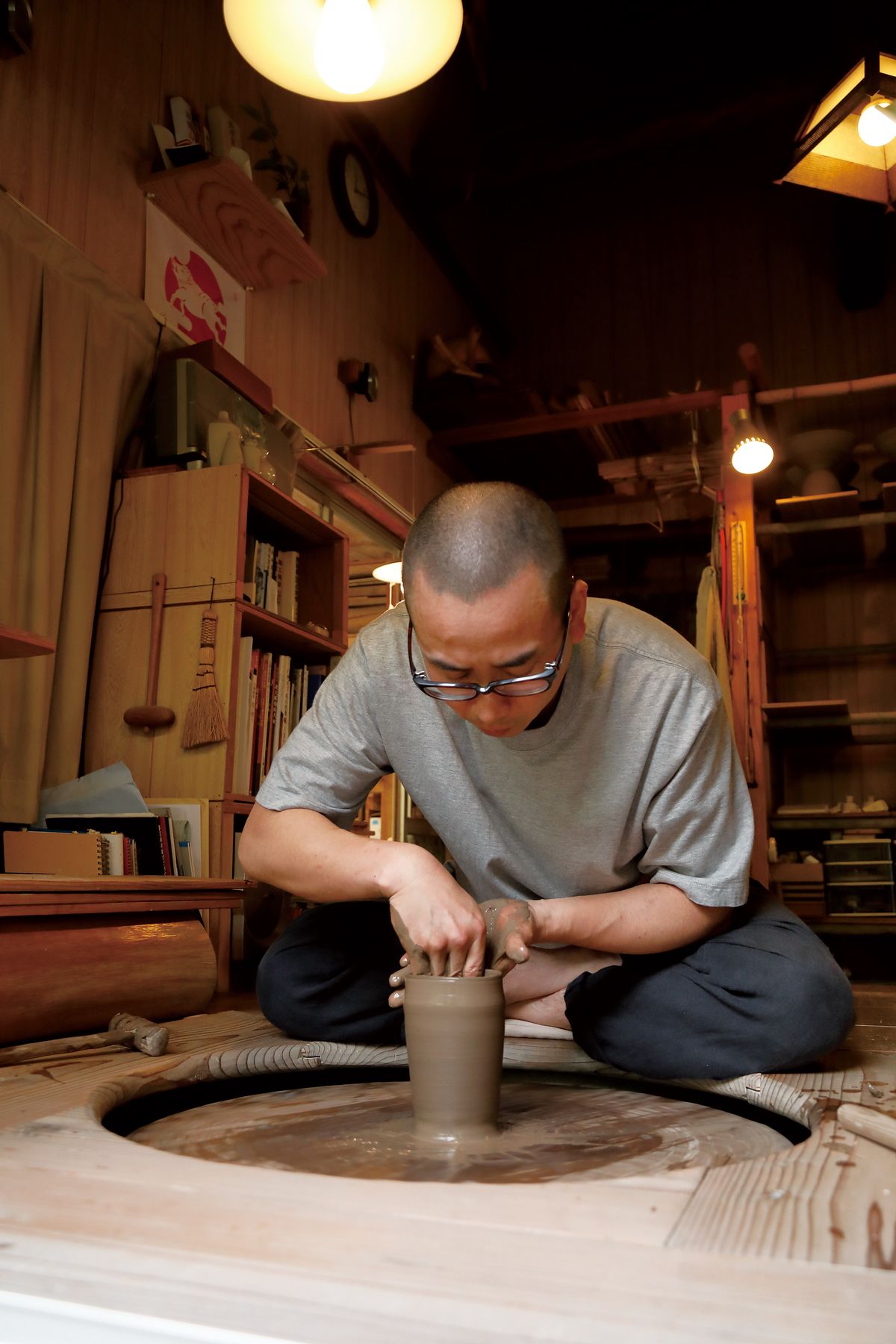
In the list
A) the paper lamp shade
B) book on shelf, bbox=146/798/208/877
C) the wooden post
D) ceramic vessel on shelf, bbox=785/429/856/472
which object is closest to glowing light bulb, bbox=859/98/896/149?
the paper lamp shade

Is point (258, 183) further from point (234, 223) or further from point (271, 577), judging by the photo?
point (271, 577)

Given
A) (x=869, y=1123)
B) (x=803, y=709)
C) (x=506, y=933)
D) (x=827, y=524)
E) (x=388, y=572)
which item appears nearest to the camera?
(x=869, y=1123)

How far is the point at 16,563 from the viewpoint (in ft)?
8.05

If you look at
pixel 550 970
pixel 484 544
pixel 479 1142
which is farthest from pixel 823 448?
pixel 479 1142

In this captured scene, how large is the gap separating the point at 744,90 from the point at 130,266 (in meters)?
3.55

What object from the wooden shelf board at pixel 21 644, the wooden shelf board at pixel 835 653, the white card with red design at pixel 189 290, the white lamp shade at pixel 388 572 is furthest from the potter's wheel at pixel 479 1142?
the wooden shelf board at pixel 835 653

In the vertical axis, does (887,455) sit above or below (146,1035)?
above

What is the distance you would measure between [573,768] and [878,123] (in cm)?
233

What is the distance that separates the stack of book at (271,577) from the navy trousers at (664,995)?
1443mm

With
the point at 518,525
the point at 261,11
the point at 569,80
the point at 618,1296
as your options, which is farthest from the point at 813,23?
the point at 618,1296

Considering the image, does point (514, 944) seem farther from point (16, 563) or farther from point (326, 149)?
point (326, 149)

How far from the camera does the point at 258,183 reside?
3.63 m

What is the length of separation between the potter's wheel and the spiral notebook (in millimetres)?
869

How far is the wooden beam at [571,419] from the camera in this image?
4.72 meters
